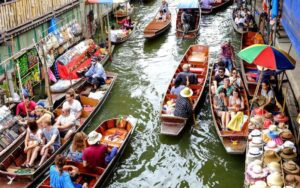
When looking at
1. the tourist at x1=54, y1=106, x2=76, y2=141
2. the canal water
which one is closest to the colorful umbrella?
the canal water

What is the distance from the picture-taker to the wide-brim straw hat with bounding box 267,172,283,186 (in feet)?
26.9

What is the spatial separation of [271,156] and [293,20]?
508 cm

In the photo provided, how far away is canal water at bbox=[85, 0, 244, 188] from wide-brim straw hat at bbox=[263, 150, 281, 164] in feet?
5.88

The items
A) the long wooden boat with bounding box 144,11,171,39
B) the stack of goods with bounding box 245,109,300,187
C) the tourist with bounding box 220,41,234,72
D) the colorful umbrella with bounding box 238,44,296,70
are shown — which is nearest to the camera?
the stack of goods with bounding box 245,109,300,187

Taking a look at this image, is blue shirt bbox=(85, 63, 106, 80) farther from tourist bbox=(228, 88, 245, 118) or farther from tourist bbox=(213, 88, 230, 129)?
tourist bbox=(228, 88, 245, 118)

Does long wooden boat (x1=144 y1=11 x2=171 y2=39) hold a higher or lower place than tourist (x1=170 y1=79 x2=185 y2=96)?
higher

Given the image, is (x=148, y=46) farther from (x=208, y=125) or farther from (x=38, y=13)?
(x=208, y=125)

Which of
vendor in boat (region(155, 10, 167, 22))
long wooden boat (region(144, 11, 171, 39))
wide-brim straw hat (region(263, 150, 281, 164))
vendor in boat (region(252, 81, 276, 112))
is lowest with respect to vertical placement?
wide-brim straw hat (region(263, 150, 281, 164))

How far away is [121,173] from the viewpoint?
10969 mm

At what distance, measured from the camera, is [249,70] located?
15984 millimetres

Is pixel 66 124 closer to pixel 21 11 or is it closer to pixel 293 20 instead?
pixel 21 11

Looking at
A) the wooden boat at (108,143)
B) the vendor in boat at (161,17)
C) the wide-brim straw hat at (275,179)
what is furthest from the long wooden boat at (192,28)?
the wide-brim straw hat at (275,179)

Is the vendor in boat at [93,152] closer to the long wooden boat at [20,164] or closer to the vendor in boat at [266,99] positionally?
the long wooden boat at [20,164]

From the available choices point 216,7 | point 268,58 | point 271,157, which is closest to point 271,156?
point 271,157
